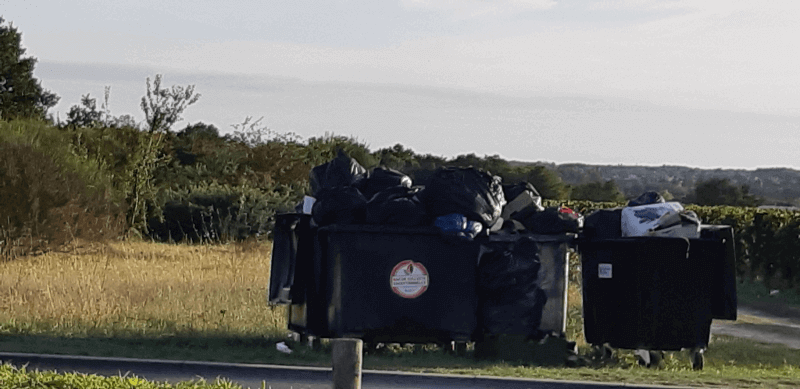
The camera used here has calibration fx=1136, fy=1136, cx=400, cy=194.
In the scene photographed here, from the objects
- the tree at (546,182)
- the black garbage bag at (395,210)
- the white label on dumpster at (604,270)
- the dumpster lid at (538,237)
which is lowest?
the white label on dumpster at (604,270)

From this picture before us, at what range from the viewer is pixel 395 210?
9.17 meters

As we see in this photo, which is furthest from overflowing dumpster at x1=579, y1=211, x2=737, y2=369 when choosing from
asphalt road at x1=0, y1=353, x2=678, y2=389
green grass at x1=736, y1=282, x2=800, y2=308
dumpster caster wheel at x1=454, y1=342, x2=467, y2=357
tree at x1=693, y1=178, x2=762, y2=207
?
tree at x1=693, y1=178, x2=762, y2=207

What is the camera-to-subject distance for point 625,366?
378 inches

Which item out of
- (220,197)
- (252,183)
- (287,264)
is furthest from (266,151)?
(287,264)

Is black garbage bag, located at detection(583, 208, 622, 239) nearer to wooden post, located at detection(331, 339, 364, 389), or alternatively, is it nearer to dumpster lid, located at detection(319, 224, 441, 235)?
dumpster lid, located at detection(319, 224, 441, 235)

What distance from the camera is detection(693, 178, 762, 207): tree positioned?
52.7m

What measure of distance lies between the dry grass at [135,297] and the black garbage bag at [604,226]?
10.1 feet

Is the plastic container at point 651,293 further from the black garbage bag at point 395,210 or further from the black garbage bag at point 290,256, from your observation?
the black garbage bag at point 290,256

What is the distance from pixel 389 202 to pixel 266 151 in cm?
2021

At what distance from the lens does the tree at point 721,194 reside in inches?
2073

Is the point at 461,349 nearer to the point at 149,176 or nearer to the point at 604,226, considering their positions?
the point at 604,226

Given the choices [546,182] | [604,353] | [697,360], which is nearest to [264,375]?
[604,353]

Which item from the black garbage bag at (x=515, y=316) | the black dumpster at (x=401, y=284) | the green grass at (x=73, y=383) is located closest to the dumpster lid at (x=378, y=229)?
the black dumpster at (x=401, y=284)

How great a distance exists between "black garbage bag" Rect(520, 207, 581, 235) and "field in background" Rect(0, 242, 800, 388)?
1.15 metres
